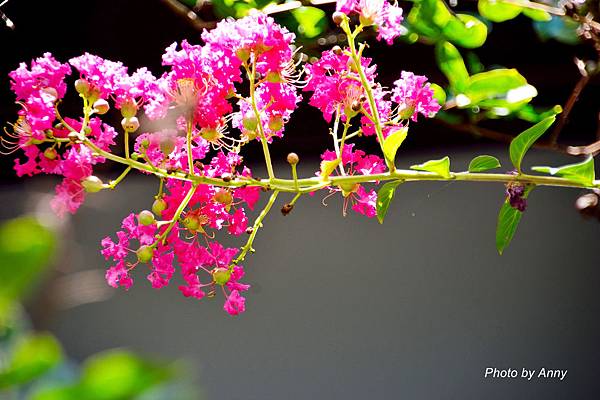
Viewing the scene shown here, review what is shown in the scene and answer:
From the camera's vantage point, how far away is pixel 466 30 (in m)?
1.02

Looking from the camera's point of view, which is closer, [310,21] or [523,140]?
[523,140]

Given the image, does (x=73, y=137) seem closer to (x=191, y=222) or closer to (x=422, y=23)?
(x=191, y=222)

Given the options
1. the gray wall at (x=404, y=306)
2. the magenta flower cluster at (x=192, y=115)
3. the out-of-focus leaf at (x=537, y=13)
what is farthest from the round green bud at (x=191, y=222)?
the gray wall at (x=404, y=306)

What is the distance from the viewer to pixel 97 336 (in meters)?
2.19

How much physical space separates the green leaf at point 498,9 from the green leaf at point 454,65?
0.23ft

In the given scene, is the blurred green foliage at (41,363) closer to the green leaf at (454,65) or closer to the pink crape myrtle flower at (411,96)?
the pink crape myrtle flower at (411,96)

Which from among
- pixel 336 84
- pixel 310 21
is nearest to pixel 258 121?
pixel 336 84

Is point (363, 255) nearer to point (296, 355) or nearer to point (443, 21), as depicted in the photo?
point (296, 355)

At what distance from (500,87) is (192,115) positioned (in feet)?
1.32

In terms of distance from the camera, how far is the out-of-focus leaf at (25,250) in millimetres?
168

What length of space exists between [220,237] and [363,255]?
0.35 m

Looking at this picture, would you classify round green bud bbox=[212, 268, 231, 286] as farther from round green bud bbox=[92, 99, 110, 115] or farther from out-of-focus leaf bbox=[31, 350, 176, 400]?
out-of-focus leaf bbox=[31, 350, 176, 400]

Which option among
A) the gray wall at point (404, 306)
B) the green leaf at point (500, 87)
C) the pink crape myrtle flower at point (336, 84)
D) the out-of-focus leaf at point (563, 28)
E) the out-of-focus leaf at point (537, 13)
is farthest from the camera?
the gray wall at point (404, 306)

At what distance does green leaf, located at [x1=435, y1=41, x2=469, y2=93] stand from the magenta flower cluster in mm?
216
